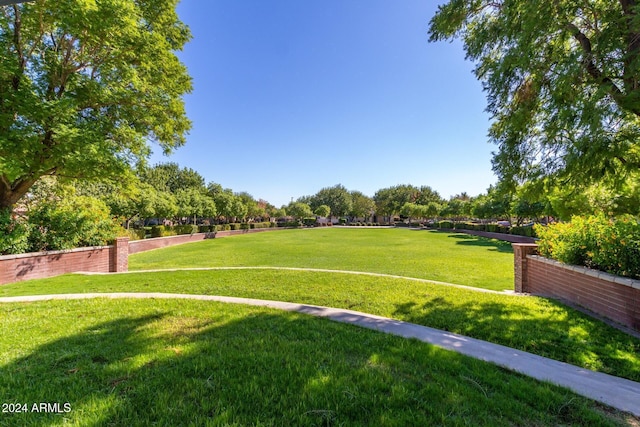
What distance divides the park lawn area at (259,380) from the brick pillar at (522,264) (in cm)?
580

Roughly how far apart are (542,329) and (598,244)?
2663mm

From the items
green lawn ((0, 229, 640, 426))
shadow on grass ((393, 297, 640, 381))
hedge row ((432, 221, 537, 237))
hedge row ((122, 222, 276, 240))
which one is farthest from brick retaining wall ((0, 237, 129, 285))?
hedge row ((432, 221, 537, 237))

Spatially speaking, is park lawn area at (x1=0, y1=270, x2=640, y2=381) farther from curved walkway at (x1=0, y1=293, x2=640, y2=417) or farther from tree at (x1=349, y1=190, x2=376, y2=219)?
tree at (x1=349, y1=190, x2=376, y2=219)

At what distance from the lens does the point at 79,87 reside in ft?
27.6

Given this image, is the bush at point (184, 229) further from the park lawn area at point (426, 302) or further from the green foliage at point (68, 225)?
the park lawn area at point (426, 302)

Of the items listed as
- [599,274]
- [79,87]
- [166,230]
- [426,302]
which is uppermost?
[79,87]

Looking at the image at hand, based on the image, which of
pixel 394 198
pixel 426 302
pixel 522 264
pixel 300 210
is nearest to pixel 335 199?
pixel 394 198

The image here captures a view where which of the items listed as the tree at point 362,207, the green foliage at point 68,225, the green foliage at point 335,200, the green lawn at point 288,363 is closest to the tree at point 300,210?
the green foliage at point 335,200

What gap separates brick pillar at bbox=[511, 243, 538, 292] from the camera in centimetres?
764

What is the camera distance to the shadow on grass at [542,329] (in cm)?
356

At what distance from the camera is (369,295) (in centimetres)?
638

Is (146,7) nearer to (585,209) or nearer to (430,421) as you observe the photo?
(430,421)

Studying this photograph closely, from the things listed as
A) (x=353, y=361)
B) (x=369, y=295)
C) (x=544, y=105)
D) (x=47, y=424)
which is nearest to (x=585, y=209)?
(x=544, y=105)

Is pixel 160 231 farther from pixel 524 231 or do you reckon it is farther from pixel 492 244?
pixel 524 231
